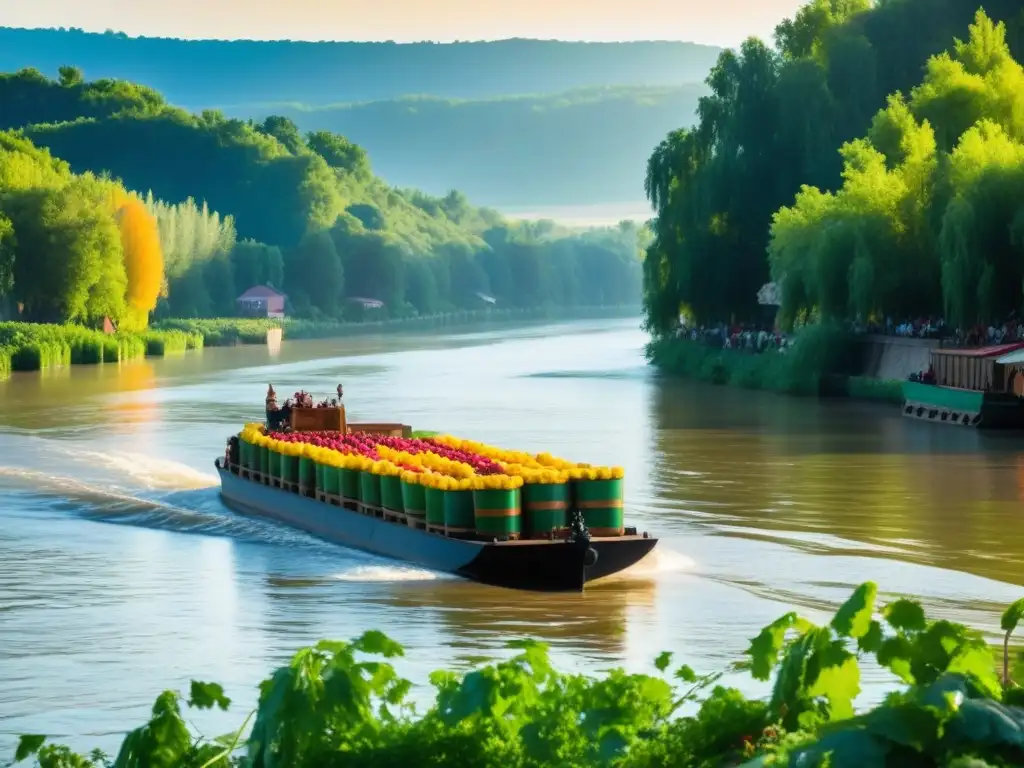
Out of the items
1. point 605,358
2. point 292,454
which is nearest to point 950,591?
point 292,454

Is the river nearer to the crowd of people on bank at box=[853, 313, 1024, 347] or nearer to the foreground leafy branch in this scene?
the crowd of people on bank at box=[853, 313, 1024, 347]

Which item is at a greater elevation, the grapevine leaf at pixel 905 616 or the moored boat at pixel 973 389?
the grapevine leaf at pixel 905 616

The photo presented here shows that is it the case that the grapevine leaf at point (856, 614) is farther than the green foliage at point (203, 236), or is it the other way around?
the green foliage at point (203, 236)

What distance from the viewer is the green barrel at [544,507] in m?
20.2

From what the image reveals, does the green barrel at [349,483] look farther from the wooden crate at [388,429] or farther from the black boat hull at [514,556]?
the wooden crate at [388,429]

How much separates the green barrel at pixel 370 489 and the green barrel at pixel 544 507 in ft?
10.3

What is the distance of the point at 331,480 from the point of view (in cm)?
2470

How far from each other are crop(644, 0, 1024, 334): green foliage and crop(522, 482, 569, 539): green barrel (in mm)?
30002

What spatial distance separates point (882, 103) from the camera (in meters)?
66.4

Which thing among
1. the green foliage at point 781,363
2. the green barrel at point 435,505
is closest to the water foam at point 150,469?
the green barrel at point 435,505

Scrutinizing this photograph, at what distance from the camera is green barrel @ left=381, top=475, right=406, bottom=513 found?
22344 millimetres

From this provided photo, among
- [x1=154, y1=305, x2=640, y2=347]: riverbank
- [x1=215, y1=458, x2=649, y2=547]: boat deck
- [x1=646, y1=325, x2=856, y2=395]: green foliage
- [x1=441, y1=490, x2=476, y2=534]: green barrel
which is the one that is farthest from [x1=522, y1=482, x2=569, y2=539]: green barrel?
[x1=154, y1=305, x2=640, y2=347]: riverbank

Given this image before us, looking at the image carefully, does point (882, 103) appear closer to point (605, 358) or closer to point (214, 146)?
point (605, 358)

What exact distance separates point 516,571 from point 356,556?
3.75 meters
